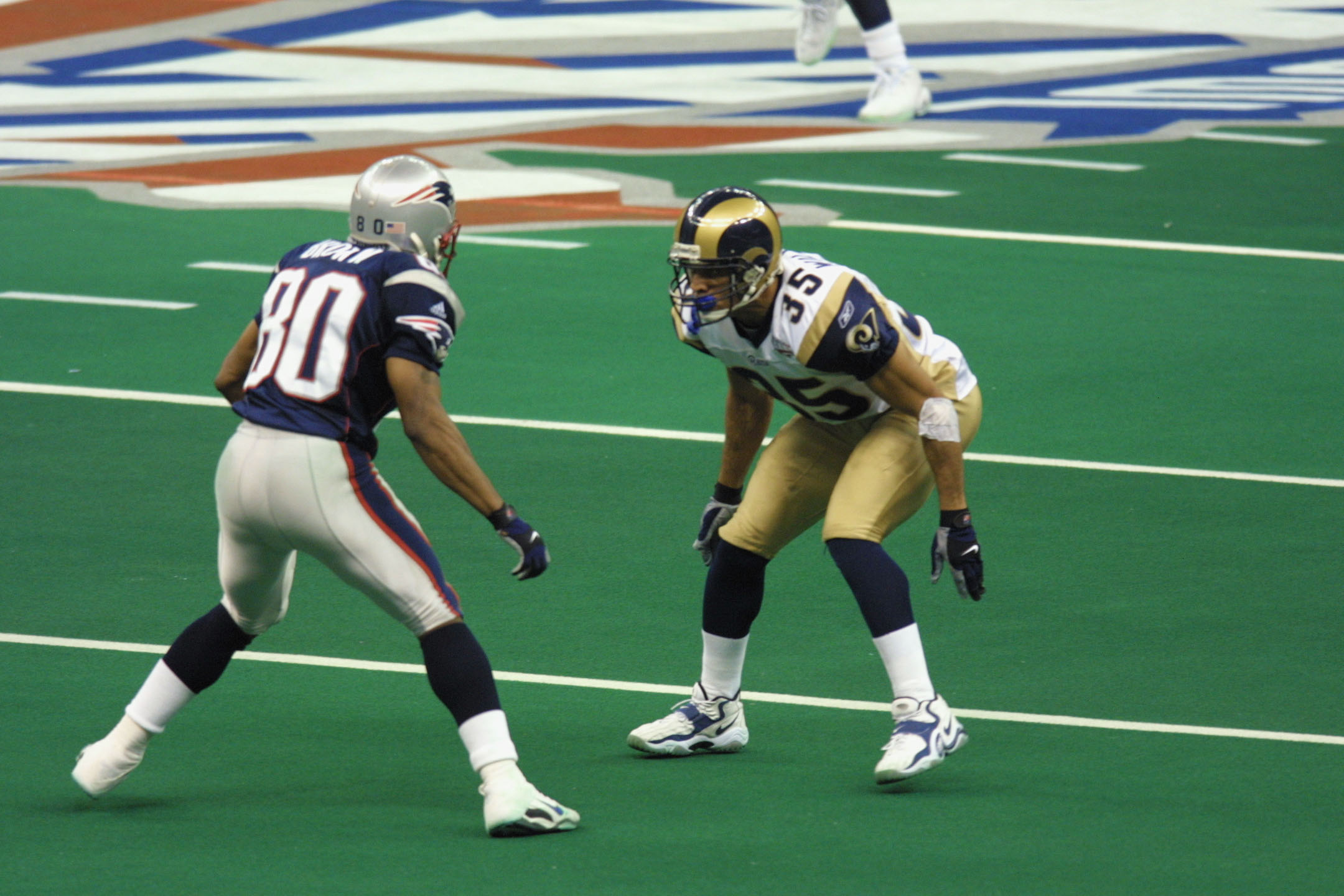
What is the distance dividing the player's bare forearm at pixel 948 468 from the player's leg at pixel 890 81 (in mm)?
11905

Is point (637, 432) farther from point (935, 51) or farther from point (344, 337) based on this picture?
point (935, 51)

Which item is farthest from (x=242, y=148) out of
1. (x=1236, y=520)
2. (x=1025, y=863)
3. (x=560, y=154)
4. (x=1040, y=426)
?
(x=1025, y=863)

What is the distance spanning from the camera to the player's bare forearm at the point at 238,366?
562cm

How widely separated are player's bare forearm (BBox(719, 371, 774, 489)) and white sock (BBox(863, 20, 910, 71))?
11490 millimetres

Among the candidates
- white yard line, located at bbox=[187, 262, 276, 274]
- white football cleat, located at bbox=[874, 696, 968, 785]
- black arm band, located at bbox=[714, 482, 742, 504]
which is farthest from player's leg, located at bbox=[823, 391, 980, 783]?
white yard line, located at bbox=[187, 262, 276, 274]

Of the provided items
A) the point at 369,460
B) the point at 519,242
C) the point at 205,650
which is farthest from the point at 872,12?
the point at 205,650

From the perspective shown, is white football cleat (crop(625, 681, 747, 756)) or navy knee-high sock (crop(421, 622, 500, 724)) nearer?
navy knee-high sock (crop(421, 622, 500, 724))

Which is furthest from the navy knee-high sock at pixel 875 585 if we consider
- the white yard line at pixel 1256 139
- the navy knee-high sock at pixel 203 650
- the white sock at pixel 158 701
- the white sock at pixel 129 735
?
the white yard line at pixel 1256 139

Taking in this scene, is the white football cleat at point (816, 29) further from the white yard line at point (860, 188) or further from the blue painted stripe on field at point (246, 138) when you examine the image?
the blue painted stripe on field at point (246, 138)

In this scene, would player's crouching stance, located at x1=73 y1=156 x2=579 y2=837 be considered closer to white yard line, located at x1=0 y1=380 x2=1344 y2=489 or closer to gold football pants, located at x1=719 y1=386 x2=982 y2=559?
gold football pants, located at x1=719 y1=386 x2=982 y2=559

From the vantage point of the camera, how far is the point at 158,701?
552cm

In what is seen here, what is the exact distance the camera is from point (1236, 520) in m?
8.32

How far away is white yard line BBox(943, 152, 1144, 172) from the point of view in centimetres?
1570

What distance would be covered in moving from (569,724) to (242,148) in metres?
11.2
